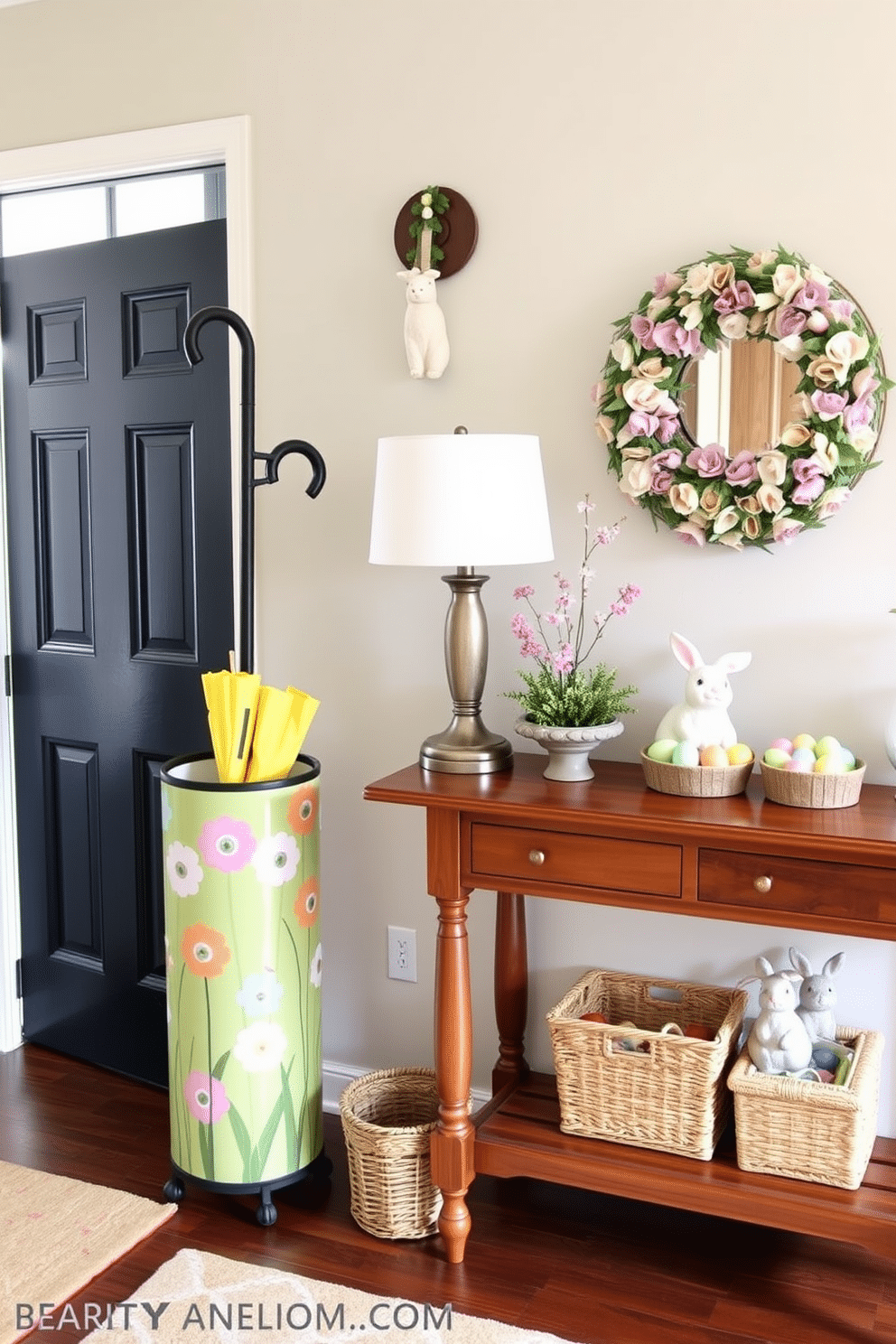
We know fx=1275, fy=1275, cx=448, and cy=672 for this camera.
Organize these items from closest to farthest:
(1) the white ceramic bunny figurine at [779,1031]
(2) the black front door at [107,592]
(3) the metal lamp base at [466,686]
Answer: (1) the white ceramic bunny figurine at [779,1031], (3) the metal lamp base at [466,686], (2) the black front door at [107,592]

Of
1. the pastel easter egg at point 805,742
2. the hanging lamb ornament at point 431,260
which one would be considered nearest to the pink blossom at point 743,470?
the pastel easter egg at point 805,742

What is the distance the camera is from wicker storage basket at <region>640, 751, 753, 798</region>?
2.21m

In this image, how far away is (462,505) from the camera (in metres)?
2.27

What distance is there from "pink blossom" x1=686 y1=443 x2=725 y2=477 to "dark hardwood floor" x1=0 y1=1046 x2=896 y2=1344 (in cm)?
146

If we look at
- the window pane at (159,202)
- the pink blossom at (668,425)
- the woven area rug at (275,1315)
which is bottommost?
the woven area rug at (275,1315)

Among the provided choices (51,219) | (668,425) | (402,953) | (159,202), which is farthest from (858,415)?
(51,219)

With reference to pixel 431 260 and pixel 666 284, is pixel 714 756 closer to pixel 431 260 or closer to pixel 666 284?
pixel 666 284

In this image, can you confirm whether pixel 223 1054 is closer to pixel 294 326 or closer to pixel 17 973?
pixel 17 973

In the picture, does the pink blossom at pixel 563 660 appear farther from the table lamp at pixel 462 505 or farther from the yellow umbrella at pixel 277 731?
the yellow umbrella at pixel 277 731

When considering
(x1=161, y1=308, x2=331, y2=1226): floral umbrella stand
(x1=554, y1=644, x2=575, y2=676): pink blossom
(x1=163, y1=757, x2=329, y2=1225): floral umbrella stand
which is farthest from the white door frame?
(x1=554, y1=644, x2=575, y2=676): pink blossom

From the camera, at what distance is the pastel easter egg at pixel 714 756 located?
2.23 meters

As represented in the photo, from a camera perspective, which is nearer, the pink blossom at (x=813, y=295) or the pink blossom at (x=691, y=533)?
the pink blossom at (x=813, y=295)

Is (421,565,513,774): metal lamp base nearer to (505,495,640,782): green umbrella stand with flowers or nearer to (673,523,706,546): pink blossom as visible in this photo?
(505,495,640,782): green umbrella stand with flowers

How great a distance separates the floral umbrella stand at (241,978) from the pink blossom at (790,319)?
123 centimetres
